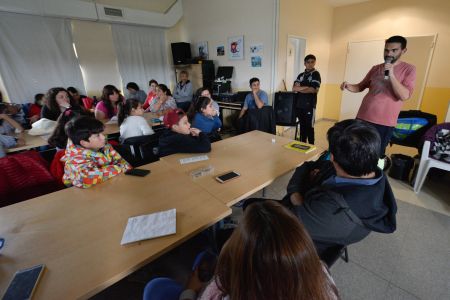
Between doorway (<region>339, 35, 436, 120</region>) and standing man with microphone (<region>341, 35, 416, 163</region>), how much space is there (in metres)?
3.12

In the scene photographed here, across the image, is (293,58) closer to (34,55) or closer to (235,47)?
(235,47)

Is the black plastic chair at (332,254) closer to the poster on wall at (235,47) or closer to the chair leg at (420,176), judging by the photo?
the chair leg at (420,176)

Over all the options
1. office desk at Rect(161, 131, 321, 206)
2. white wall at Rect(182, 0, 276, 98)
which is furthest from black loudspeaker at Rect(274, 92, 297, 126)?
office desk at Rect(161, 131, 321, 206)

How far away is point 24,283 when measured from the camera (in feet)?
2.58

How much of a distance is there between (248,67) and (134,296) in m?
4.38

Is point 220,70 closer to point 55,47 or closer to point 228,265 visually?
point 55,47

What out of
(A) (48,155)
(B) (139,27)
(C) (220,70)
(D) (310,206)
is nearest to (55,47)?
(B) (139,27)

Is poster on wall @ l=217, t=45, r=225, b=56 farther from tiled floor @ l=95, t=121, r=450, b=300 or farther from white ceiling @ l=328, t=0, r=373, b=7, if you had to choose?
tiled floor @ l=95, t=121, r=450, b=300

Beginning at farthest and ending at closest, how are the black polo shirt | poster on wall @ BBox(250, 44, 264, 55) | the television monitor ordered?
the television monitor
poster on wall @ BBox(250, 44, 264, 55)
the black polo shirt

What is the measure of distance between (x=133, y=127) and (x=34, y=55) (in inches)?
140

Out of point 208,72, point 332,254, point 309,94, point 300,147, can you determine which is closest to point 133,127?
point 300,147

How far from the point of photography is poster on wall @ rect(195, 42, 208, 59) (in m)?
5.45

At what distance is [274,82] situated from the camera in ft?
14.3

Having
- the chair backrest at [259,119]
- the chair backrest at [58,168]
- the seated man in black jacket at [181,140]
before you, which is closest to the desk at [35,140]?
the chair backrest at [58,168]
